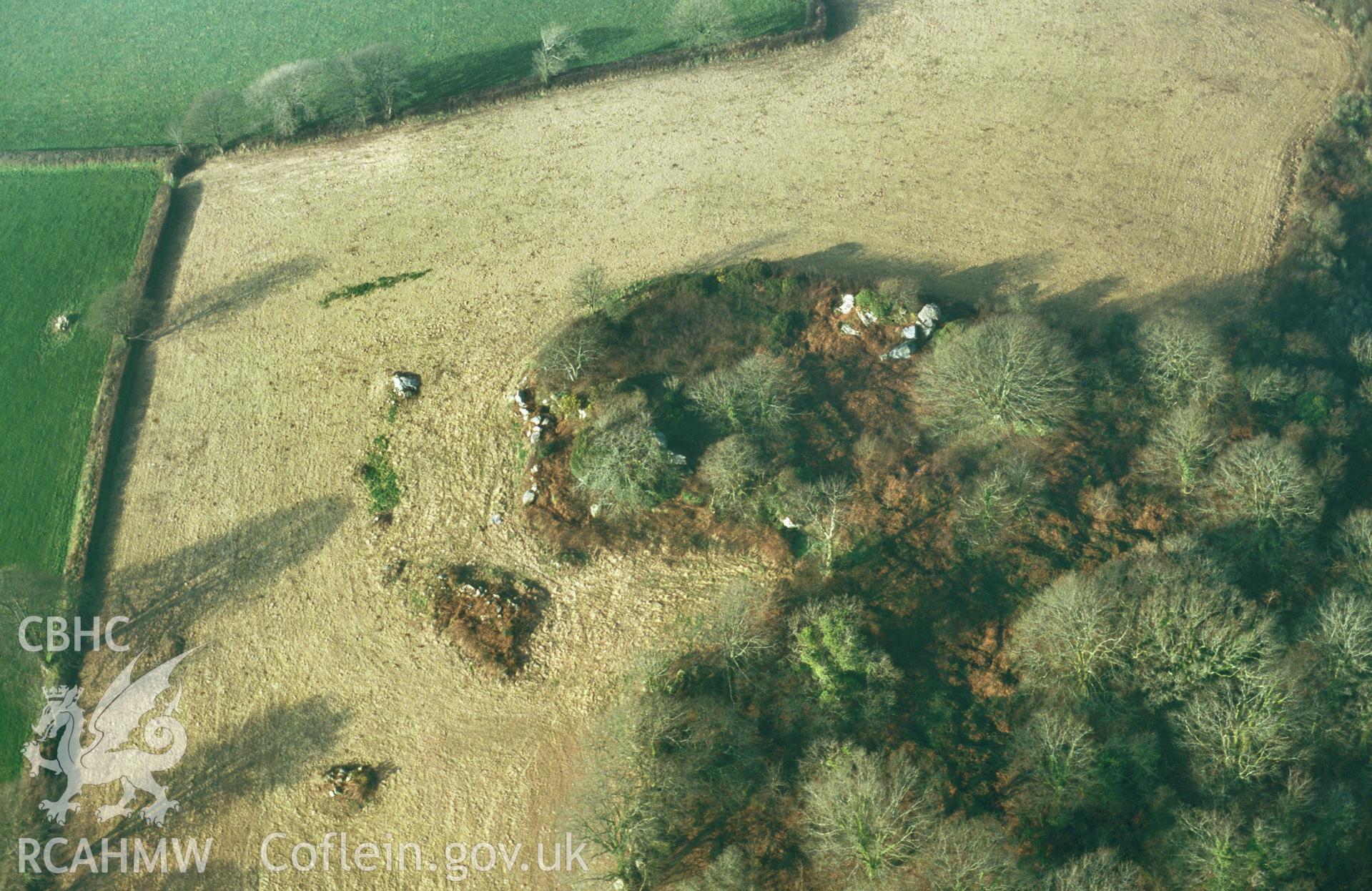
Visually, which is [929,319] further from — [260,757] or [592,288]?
[260,757]

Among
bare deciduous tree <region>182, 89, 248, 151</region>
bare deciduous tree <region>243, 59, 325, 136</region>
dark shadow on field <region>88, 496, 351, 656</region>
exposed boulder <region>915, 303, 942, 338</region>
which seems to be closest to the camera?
dark shadow on field <region>88, 496, 351, 656</region>

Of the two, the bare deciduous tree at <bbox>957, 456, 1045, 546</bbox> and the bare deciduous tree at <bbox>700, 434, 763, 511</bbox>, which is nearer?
the bare deciduous tree at <bbox>957, 456, 1045, 546</bbox>

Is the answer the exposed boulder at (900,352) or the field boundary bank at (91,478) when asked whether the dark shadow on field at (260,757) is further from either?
the exposed boulder at (900,352)

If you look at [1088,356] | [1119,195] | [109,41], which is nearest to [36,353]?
[109,41]

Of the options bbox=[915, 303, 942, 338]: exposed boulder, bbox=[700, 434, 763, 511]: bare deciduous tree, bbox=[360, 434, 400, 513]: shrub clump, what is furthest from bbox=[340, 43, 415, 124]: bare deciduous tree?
bbox=[915, 303, 942, 338]: exposed boulder

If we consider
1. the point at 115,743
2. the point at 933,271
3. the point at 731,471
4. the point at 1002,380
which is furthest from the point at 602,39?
the point at 115,743

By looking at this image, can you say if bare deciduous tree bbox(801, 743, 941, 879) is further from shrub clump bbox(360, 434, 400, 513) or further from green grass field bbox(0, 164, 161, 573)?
green grass field bbox(0, 164, 161, 573)

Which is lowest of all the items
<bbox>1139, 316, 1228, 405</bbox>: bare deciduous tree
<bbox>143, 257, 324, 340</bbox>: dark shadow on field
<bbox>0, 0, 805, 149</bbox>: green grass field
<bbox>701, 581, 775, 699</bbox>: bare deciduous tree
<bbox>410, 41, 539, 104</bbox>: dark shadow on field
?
<bbox>701, 581, 775, 699</bbox>: bare deciduous tree
